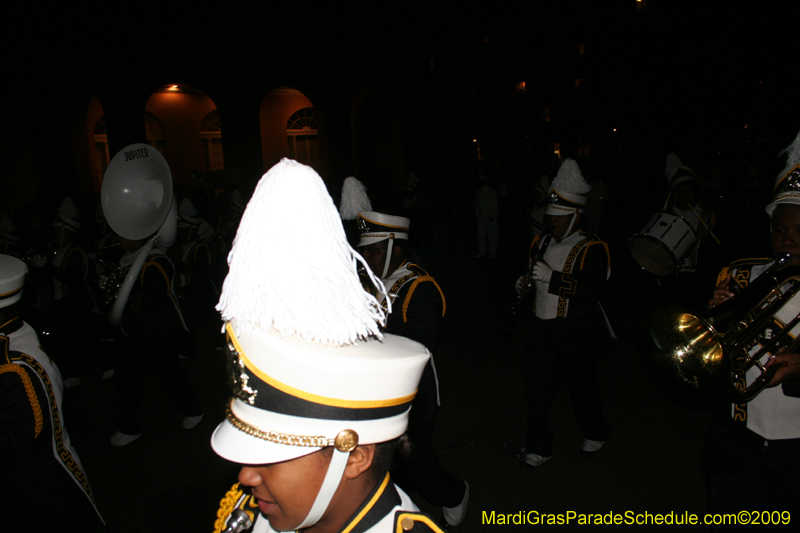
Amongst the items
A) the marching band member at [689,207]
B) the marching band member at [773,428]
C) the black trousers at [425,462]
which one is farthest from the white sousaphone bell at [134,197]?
the marching band member at [689,207]

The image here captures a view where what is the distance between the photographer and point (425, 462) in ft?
9.77

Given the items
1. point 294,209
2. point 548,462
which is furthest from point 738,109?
point 294,209

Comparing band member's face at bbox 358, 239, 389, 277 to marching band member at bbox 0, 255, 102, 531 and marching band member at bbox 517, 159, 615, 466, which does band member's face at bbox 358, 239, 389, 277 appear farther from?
marching band member at bbox 0, 255, 102, 531

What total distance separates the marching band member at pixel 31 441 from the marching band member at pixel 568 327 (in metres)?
2.95

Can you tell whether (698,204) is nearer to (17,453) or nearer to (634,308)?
(634,308)

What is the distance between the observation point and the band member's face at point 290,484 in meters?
1.28

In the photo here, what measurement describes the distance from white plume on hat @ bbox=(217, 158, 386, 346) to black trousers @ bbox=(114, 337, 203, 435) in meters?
3.59

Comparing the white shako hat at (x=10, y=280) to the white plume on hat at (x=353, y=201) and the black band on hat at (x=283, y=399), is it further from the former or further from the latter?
the white plume on hat at (x=353, y=201)

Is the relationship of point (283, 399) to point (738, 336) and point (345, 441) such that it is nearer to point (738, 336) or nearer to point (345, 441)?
point (345, 441)

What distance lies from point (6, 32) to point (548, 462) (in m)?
15.2

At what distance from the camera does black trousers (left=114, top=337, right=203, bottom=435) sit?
14.2ft

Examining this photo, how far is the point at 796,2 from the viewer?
20844mm

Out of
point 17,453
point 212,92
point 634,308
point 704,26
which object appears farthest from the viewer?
point 704,26

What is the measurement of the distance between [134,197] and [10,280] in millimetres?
1717
